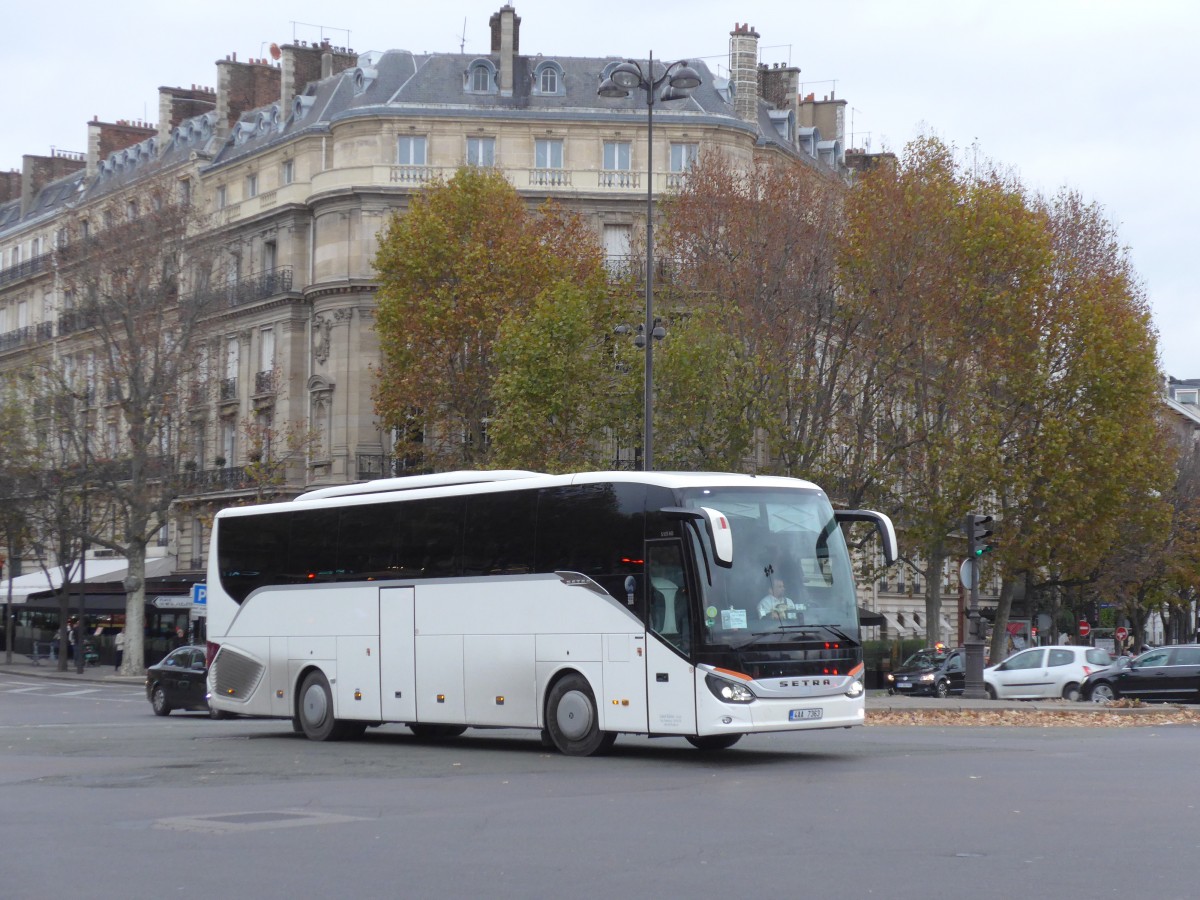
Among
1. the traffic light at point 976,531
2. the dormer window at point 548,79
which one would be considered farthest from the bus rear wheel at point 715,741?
the dormer window at point 548,79

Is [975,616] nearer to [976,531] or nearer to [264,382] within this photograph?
[976,531]

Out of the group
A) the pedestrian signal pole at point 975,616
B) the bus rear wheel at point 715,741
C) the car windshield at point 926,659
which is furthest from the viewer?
the car windshield at point 926,659

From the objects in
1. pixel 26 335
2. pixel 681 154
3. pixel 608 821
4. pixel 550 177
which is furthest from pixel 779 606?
pixel 26 335

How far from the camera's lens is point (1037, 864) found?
1025 centimetres

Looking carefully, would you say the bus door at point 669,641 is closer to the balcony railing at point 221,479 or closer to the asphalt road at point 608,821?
the asphalt road at point 608,821

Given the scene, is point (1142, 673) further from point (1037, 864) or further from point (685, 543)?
point (1037, 864)

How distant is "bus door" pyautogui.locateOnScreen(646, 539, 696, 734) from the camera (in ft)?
59.3

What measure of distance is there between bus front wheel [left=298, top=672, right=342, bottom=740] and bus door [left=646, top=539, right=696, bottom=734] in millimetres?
6144

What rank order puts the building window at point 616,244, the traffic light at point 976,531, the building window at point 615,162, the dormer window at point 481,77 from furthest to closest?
the dormer window at point 481,77 < the building window at point 615,162 < the building window at point 616,244 < the traffic light at point 976,531

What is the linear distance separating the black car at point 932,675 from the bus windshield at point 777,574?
78.8ft

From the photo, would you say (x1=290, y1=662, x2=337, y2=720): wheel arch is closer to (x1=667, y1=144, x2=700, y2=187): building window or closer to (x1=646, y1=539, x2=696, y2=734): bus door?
(x1=646, y1=539, x2=696, y2=734): bus door

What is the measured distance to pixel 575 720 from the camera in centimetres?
1945

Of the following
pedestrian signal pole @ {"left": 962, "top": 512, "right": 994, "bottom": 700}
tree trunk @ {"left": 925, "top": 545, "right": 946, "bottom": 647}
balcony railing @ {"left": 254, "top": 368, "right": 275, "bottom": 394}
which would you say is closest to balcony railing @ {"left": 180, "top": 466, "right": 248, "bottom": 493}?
balcony railing @ {"left": 254, "top": 368, "right": 275, "bottom": 394}

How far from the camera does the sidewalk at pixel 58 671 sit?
5025cm
